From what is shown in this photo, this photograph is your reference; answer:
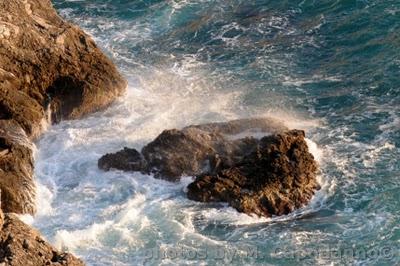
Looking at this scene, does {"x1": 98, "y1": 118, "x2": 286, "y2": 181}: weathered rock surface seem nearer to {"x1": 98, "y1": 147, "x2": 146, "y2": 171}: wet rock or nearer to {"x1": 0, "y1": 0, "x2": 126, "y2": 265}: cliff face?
{"x1": 98, "y1": 147, "x2": 146, "y2": 171}: wet rock

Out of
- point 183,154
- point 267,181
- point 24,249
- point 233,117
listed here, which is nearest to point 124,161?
point 183,154

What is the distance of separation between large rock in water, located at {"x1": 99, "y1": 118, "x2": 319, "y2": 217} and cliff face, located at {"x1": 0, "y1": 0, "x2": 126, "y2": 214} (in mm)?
2950

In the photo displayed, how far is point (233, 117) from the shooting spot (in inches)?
979

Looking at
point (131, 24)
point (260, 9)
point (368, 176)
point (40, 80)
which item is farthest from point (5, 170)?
point (260, 9)

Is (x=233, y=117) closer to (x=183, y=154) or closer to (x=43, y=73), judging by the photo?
(x=183, y=154)

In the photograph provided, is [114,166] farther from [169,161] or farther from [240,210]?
[240,210]

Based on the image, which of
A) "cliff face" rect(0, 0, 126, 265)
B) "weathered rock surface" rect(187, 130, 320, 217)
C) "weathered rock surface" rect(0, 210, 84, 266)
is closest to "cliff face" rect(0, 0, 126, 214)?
"cliff face" rect(0, 0, 126, 265)

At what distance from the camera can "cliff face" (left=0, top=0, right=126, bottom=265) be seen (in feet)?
69.7

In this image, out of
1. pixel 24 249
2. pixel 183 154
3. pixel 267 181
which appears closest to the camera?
pixel 24 249

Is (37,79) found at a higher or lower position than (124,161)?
higher

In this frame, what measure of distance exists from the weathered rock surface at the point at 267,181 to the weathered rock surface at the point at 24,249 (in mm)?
5243

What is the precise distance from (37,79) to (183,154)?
5715mm

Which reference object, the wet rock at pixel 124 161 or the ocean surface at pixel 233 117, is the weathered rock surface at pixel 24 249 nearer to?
the ocean surface at pixel 233 117

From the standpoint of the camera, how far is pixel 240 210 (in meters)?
19.7
